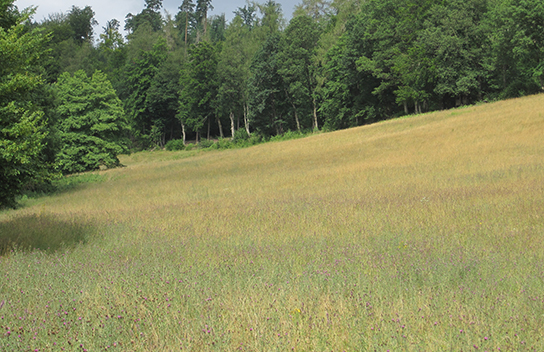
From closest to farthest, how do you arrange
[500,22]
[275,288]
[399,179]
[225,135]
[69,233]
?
[275,288] → [69,233] → [399,179] → [500,22] → [225,135]

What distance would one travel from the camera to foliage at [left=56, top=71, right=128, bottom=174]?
43.5m

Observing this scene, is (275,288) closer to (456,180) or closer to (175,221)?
(175,221)

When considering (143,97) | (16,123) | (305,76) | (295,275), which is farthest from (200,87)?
(295,275)

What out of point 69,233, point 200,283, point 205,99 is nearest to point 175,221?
point 69,233

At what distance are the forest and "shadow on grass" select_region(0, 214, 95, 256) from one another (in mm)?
12223

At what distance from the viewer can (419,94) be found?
55.5m

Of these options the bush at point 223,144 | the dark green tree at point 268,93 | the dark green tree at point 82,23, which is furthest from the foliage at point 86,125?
the dark green tree at point 82,23

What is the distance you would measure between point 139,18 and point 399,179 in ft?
496

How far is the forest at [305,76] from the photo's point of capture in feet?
149

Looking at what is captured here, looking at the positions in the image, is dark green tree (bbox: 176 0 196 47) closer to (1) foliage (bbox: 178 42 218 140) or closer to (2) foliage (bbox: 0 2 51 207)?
(1) foliage (bbox: 178 42 218 140)

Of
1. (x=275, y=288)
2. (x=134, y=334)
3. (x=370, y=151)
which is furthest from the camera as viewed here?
(x=370, y=151)

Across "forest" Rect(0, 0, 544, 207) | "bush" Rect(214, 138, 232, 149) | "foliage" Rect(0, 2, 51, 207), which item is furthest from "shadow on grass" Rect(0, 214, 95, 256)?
"bush" Rect(214, 138, 232, 149)

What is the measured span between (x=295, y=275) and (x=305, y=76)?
66726 mm

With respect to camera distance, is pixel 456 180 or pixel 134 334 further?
pixel 456 180
